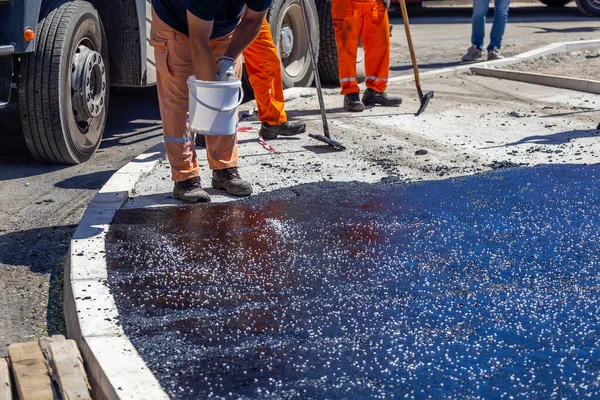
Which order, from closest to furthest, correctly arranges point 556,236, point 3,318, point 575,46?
1. point 3,318
2. point 556,236
3. point 575,46

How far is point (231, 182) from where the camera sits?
558 centimetres

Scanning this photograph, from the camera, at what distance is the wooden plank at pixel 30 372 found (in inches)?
129

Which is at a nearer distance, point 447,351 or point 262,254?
point 447,351

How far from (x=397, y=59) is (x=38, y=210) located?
22.9 feet

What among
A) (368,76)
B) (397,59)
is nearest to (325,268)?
(368,76)

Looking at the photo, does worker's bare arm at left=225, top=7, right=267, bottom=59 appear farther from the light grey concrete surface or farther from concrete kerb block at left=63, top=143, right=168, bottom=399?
concrete kerb block at left=63, top=143, right=168, bottom=399

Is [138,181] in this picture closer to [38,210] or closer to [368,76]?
[38,210]

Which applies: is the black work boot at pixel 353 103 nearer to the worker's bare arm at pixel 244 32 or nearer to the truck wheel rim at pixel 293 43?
the truck wheel rim at pixel 293 43

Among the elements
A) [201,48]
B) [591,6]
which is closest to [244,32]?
[201,48]

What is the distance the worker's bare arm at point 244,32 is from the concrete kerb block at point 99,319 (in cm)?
108

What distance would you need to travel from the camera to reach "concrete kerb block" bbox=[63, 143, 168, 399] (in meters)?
3.21

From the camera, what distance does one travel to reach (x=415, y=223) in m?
4.96

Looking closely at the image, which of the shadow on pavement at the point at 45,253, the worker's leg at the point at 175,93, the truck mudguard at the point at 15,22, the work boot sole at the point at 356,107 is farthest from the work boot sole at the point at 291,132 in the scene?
the shadow on pavement at the point at 45,253

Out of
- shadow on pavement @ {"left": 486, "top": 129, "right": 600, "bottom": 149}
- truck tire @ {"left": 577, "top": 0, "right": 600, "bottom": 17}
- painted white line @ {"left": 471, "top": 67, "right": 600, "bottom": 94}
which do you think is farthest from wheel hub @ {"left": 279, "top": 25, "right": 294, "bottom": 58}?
truck tire @ {"left": 577, "top": 0, "right": 600, "bottom": 17}
